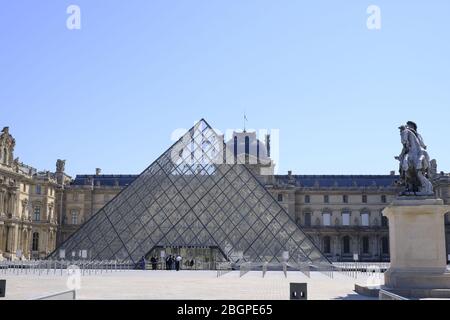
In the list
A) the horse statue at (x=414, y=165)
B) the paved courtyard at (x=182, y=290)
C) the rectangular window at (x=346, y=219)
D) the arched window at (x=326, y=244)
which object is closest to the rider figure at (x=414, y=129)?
the horse statue at (x=414, y=165)

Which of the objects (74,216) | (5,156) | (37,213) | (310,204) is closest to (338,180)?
(310,204)

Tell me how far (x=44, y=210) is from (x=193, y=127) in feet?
107

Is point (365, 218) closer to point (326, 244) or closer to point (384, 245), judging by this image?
point (384, 245)

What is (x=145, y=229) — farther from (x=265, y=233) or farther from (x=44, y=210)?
(x=44, y=210)

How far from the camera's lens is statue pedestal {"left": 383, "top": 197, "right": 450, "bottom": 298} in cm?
1101

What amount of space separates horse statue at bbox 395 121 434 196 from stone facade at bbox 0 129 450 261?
50.5m

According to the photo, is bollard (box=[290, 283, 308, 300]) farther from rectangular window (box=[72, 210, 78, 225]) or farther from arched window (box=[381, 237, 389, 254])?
rectangular window (box=[72, 210, 78, 225])

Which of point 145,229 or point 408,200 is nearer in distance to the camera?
point 408,200

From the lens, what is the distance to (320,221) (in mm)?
67312

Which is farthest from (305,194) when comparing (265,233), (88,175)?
(265,233)

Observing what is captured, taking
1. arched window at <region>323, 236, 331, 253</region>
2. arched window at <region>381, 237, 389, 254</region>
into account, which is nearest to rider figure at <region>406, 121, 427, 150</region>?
arched window at <region>323, 236, 331, 253</region>

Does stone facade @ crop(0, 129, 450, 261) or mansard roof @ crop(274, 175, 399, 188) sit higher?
mansard roof @ crop(274, 175, 399, 188)

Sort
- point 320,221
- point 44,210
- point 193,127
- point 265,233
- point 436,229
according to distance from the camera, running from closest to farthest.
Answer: point 436,229
point 265,233
point 193,127
point 44,210
point 320,221

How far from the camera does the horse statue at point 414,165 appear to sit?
11.7 m
